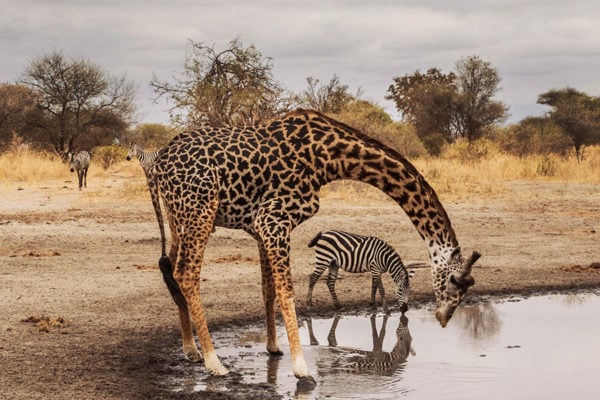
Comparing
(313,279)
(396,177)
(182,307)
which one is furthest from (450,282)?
(313,279)

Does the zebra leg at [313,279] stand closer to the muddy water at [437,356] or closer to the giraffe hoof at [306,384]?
the muddy water at [437,356]

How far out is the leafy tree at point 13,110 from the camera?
139 ft

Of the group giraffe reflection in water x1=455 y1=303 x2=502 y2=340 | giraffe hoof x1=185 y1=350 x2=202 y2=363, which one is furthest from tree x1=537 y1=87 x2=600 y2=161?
giraffe hoof x1=185 y1=350 x2=202 y2=363

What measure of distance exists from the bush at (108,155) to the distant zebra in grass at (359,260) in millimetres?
26081

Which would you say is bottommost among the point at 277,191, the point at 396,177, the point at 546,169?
the point at 277,191

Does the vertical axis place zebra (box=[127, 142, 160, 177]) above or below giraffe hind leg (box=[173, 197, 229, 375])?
above

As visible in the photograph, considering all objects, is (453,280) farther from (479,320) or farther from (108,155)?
(108,155)

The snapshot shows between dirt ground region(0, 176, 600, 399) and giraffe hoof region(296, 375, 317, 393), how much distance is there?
9.1 inches

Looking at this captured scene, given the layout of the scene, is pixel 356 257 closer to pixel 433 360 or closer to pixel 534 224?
pixel 433 360

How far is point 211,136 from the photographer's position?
7.80 meters

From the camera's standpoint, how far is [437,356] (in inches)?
330

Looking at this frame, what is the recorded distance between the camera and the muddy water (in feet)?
23.9

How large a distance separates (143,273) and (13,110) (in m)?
31.9

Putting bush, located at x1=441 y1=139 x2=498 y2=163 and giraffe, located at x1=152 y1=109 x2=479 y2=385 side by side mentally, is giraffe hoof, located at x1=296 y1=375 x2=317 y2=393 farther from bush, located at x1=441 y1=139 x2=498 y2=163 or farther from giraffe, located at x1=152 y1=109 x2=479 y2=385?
bush, located at x1=441 y1=139 x2=498 y2=163
